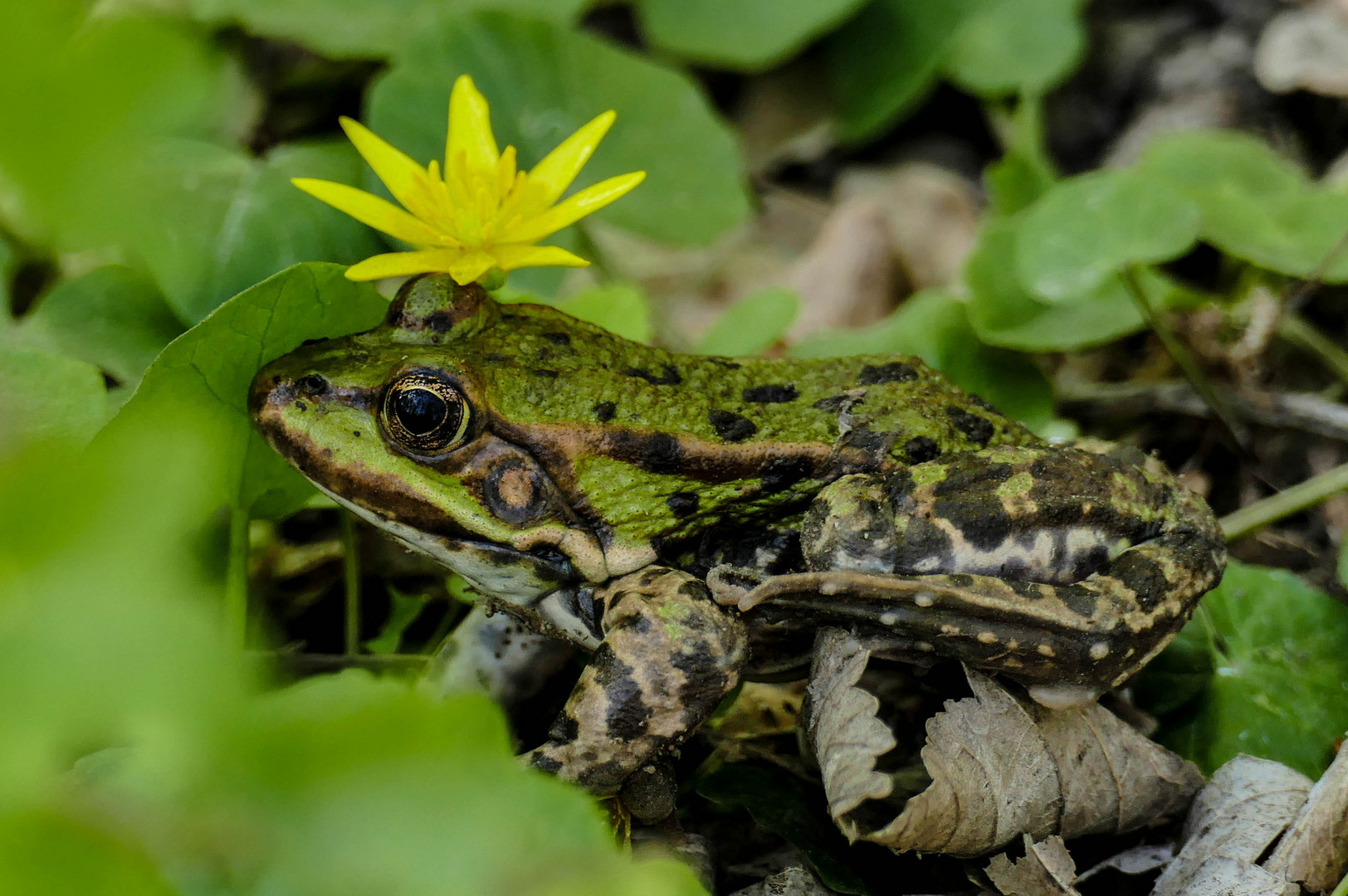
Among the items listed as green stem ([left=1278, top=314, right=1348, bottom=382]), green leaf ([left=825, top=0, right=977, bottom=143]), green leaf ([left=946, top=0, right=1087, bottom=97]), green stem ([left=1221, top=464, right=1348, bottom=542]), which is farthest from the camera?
green leaf ([left=825, top=0, right=977, bottom=143])

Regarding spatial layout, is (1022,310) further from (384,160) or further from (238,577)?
(238,577)

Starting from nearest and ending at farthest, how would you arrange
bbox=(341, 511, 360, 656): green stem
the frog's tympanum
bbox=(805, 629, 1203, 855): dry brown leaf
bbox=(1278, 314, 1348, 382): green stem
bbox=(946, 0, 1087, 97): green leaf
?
bbox=(805, 629, 1203, 855): dry brown leaf
the frog's tympanum
bbox=(341, 511, 360, 656): green stem
bbox=(1278, 314, 1348, 382): green stem
bbox=(946, 0, 1087, 97): green leaf

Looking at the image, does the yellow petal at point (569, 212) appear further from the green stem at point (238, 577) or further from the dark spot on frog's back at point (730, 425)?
the green stem at point (238, 577)

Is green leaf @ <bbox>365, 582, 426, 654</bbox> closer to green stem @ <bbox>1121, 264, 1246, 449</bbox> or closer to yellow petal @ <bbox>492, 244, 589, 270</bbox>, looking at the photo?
yellow petal @ <bbox>492, 244, 589, 270</bbox>

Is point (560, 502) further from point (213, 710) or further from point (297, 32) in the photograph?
A: point (297, 32)

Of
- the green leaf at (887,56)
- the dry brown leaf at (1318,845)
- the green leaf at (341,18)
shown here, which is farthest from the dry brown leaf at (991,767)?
the green leaf at (887,56)

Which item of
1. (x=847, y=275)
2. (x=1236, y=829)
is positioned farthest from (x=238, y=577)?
(x=847, y=275)

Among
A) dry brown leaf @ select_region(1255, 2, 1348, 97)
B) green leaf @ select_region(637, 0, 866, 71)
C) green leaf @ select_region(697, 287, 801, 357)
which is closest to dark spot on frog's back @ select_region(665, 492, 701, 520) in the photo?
green leaf @ select_region(697, 287, 801, 357)
